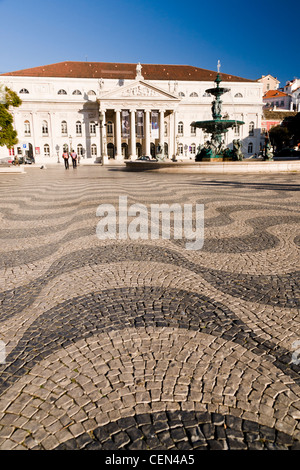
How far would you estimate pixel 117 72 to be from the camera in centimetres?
6431

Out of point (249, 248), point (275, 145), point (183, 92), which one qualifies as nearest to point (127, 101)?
point (183, 92)

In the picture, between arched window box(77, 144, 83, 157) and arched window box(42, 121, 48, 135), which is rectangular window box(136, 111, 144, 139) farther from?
arched window box(42, 121, 48, 135)

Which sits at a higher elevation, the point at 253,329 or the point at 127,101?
the point at 127,101

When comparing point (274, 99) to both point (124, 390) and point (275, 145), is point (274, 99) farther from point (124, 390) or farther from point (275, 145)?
point (124, 390)

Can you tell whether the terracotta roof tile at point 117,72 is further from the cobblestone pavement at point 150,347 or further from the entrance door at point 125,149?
the cobblestone pavement at point 150,347

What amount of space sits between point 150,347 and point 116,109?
59.1 metres

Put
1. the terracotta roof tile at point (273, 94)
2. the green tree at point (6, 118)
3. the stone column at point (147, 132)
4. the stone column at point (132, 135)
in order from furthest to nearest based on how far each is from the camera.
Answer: the terracotta roof tile at point (273, 94)
the stone column at point (147, 132)
the stone column at point (132, 135)
the green tree at point (6, 118)

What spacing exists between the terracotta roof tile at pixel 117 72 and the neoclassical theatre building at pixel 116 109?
7.5 inches

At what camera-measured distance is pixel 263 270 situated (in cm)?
390

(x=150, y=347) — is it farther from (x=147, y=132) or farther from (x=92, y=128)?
(x=92, y=128)

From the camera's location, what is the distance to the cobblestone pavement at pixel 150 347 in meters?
1.68

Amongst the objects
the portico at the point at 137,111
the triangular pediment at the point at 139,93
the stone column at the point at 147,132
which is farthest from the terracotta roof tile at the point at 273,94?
the stone column at the point at 147,132
